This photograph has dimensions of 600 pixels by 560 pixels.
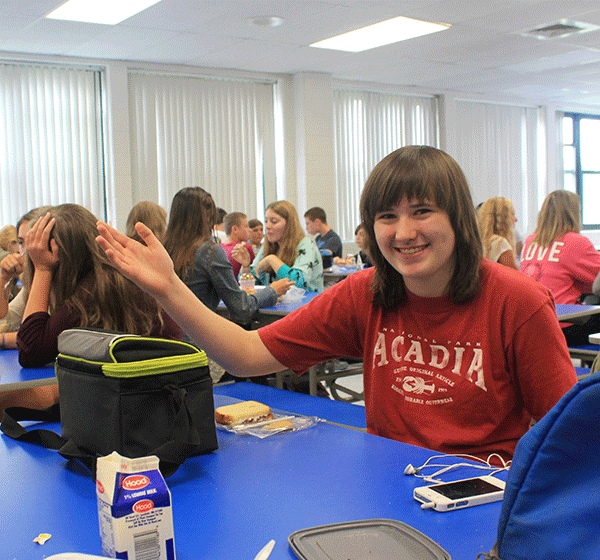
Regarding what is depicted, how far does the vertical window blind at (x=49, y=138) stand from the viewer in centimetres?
671

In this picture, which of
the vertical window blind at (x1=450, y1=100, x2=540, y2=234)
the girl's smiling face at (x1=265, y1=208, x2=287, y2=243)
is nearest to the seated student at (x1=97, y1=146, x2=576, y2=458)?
the girl's smiling face at (x1=265, y1=208, x2=287, y2=243)

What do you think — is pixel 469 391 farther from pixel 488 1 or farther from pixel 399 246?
pixel 488 1

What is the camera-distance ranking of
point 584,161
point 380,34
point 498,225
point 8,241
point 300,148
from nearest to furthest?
point 498,225 < point 8,241 < point 380,34 < point 300,148 < point 584,161

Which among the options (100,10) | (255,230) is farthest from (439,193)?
(255,230)

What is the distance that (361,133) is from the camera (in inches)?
358

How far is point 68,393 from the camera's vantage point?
1.32 m

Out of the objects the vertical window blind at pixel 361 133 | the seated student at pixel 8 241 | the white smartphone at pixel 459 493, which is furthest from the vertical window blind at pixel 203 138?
the white smartphone at pixel 459 493

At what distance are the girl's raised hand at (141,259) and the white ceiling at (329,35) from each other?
4336 millimetres

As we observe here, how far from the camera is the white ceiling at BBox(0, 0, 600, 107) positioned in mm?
5477

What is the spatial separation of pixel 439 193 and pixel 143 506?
84 cm

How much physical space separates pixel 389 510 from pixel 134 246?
0.76 m

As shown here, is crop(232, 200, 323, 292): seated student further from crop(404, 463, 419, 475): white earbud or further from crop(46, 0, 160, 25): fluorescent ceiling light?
crop(404, 463, 419, 475): white earbud

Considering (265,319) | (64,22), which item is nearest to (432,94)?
(64,22)

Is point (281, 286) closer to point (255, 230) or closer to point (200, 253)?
point (200, 253)
